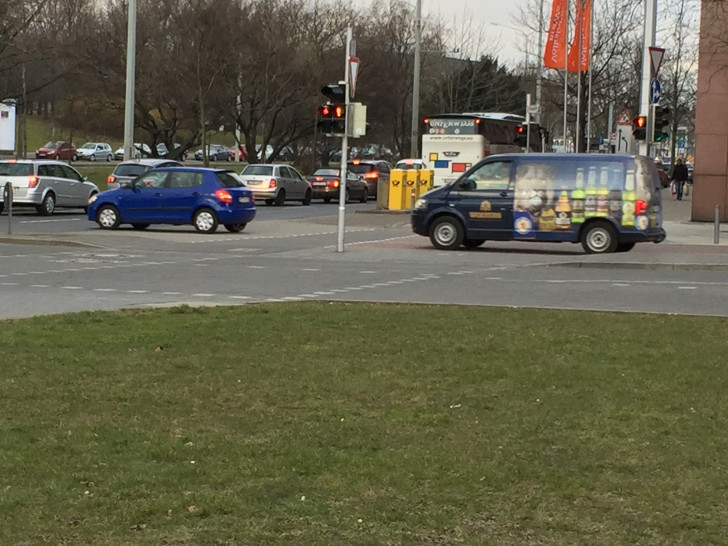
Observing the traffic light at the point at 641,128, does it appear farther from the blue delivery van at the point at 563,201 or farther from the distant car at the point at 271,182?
the distant car at the point at 271,182

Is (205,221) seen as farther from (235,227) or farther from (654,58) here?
(654,58)

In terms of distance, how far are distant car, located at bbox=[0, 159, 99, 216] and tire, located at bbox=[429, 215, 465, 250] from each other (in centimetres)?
1477

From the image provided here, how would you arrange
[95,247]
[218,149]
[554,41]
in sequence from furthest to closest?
[218,149]
[554,41]
[95,247]

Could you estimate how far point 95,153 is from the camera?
85875 mm

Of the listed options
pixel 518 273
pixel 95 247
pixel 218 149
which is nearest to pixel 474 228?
pixel 518 273

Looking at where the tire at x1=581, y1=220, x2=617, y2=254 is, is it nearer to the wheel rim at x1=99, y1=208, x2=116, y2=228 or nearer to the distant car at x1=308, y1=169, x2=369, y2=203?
the wheel rim at x1=99, y1=208, x2=116, y2=228

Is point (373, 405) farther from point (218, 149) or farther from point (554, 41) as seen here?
point (218, 149)

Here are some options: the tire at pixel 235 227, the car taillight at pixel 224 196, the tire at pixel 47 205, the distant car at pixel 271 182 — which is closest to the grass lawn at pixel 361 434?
the car taillight at pixel 224 196

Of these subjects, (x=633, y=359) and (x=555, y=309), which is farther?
(x=555, y=309)

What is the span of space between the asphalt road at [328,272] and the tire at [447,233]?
26 centimetres

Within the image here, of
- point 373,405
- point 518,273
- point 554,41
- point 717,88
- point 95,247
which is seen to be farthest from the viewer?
point 554,41

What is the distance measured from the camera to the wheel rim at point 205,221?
27.6 metres

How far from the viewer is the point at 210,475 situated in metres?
5.52

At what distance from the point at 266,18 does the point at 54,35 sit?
35.6 ft
